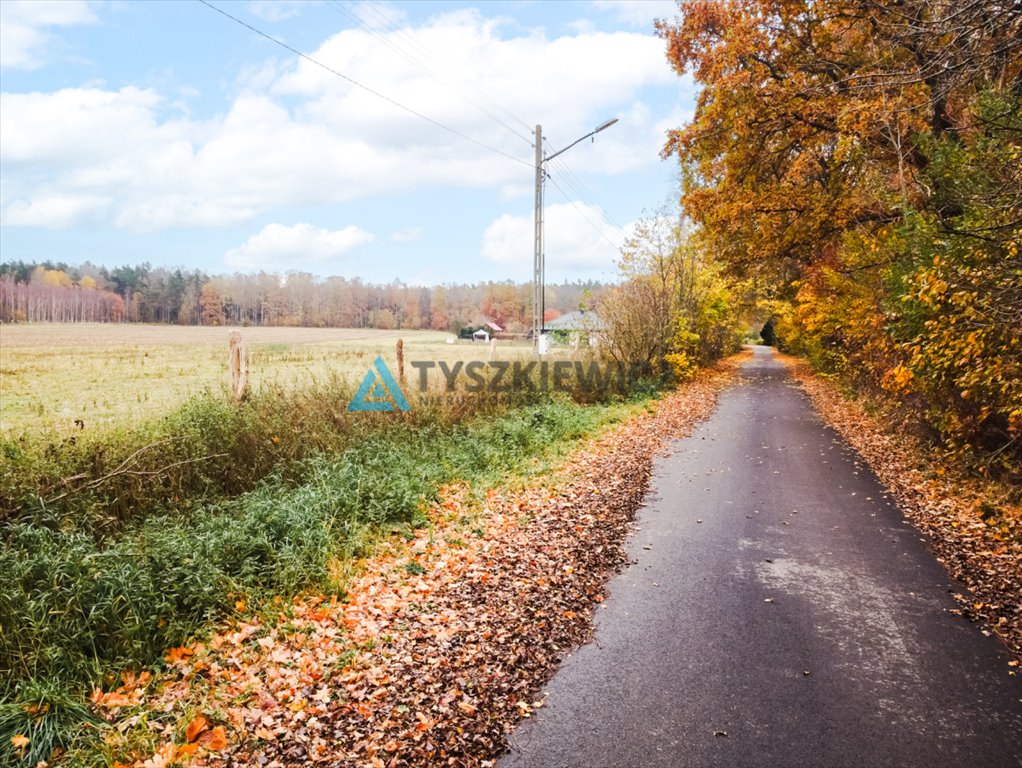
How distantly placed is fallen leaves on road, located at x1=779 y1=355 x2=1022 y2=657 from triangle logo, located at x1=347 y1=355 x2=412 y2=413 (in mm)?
8267

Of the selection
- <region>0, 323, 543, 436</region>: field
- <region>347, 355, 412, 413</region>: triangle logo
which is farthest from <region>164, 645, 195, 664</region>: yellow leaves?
<region>347, 355, 412, 413</region>: triangle logo

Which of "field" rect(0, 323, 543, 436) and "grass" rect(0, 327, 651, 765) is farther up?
"field" rect(0, 323, 543, 436)

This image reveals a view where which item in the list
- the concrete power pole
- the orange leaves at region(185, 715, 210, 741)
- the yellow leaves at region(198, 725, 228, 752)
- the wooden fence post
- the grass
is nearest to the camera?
the yellow leaves at region(198, 725, 228, 752)

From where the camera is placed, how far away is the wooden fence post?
10167 mm

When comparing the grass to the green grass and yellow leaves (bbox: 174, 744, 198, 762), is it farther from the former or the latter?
yellow leaves (bbox: 174, 744, 198, 762)

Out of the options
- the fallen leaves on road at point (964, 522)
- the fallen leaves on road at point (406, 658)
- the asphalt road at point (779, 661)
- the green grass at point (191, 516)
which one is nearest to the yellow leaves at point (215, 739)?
the fallen leaves on road at point (406, 658)

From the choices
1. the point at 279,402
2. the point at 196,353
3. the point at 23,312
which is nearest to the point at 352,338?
the point at 196,353

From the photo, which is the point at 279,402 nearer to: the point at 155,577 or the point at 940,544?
the point at 155,577

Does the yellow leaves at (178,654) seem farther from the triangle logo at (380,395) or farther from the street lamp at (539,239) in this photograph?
the street lamp at (539,239)

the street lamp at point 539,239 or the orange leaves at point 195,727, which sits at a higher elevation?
the street lamp at point 539,239

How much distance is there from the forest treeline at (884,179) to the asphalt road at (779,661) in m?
2.45

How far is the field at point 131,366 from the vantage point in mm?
10805

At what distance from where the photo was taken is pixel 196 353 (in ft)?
74.8

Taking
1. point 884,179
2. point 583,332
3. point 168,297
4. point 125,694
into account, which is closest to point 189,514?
point 125,694
